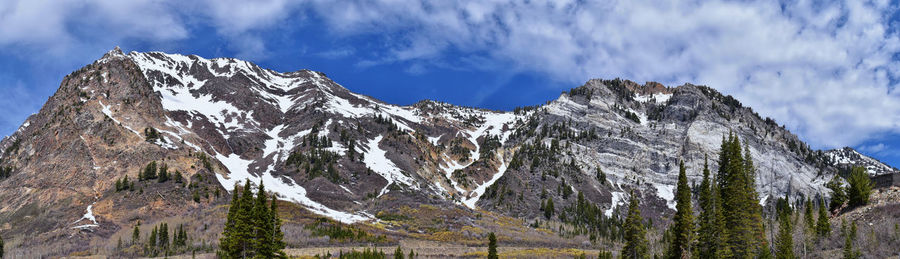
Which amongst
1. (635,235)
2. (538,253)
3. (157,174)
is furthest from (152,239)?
(635,235)

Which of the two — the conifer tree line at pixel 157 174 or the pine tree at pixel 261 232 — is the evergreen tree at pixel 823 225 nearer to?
the pine tree at pixel 261 232

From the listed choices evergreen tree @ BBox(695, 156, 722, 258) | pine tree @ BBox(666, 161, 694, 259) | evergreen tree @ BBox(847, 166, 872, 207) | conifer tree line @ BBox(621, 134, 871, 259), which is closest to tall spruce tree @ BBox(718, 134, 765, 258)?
conifer tree line @ BBox(621, 134, 871, 259)

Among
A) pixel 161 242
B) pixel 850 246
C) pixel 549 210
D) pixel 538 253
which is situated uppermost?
pixel 549 210

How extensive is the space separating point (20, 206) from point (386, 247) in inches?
3239

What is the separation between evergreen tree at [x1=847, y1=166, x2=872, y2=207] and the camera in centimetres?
9012

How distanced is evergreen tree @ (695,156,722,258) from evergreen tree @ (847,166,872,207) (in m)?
35.9

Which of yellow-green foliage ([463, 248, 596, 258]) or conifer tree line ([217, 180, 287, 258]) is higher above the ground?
conifer tree line ([217, 180, 287, 258])

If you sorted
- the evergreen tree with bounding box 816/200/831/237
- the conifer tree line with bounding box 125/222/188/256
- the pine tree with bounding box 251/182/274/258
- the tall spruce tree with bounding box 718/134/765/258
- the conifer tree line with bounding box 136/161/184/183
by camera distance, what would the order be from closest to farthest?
1. the pine tree with bounding box 251/182/274/258
2. the tall spruce tree with bounding box 718/134/765/258
3. the evergreen tree with bounding box 816/200/831/237
4. the conifer tree line with bounding box 125/222/188/256
5. the conifer tree line with bounding box 136/161/184/183

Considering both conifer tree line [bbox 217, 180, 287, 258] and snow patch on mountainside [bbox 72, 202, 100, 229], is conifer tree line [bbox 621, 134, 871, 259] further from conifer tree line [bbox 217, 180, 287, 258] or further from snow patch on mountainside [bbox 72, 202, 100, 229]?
snow patch on mountainside [bbox 72, 202, 100, 229]

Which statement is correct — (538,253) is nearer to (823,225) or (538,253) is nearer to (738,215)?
(823,225)

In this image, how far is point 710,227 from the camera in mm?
66500

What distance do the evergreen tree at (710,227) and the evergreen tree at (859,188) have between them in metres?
35.9

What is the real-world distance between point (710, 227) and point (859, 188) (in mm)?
42531

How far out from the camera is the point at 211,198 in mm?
153000
